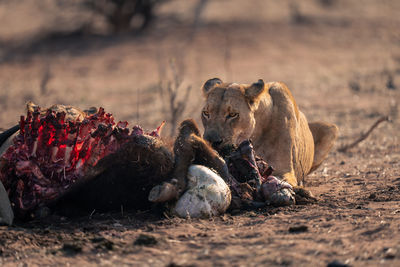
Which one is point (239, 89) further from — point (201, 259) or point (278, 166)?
point (201, 259)

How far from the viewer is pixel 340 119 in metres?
12.1

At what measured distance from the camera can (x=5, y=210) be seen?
482 cm

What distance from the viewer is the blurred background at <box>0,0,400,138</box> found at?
45.4 ft

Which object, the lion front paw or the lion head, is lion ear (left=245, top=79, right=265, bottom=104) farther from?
the lion front paw

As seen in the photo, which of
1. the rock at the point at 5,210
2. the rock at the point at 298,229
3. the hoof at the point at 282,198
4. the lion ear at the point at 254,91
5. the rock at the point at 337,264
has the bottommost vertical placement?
the rock at the point at 337,264

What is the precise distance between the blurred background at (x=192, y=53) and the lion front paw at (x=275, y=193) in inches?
176

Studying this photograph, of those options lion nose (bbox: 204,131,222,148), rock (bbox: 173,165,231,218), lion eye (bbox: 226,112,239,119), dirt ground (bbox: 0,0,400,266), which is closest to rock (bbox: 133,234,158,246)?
dirt ground (bbox: 0,0,400,266)

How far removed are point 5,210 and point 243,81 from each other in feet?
37.8

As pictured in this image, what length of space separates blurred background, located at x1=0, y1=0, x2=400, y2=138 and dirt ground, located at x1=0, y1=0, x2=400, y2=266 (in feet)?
0.21

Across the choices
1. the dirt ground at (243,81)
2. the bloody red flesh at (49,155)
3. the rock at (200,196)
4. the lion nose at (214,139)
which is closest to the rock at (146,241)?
the dirt ground at (243,81)

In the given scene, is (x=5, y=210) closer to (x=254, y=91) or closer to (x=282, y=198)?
(x=282, y=198)

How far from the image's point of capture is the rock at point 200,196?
5.05 m

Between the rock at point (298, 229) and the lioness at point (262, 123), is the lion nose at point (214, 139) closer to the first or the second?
the lioness at point (262, 123)

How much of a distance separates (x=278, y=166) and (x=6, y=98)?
9.16m
